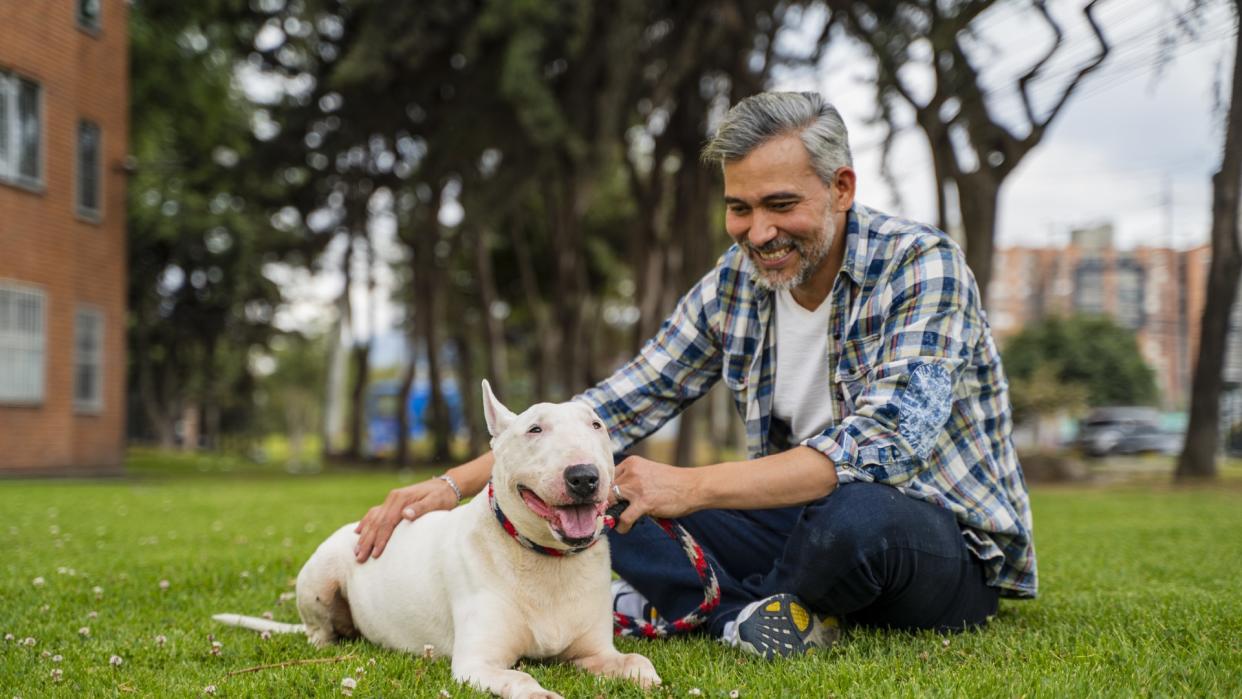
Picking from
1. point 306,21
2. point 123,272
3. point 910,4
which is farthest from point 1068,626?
point 123,272

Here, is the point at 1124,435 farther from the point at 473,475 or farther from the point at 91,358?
the point at 473,475

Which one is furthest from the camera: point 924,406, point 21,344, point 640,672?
point 21,344

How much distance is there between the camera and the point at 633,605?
470cm

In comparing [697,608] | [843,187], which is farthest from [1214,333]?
[697,608]

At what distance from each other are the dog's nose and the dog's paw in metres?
0.66

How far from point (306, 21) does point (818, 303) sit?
15.2 metres

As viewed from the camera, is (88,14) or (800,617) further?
(88,14)

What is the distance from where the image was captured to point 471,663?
136 inches

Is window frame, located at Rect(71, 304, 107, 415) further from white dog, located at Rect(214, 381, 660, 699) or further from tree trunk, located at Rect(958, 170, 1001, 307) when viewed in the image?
white dog, located at Rect(214, 381, 660, 699)

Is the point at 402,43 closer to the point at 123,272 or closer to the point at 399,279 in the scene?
the point at 123,272

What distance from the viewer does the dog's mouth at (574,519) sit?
11.0 feet

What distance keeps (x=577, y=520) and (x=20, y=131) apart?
1886 cm

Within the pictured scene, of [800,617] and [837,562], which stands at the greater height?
[837,562]

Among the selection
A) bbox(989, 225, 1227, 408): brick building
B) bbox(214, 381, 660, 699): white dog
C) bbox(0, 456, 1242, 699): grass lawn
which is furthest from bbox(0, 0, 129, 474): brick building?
bbox(989, 225, 1227, 408): brick building
